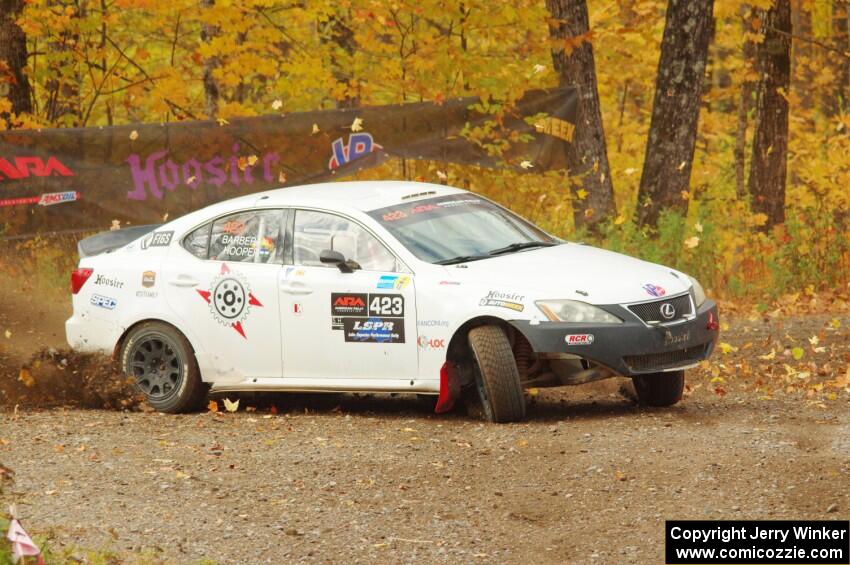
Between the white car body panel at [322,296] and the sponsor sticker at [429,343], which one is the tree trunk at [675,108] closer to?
the white car body panel at [322,296]

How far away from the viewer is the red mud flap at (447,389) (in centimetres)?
871

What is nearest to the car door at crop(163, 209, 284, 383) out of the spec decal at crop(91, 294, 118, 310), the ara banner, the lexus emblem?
the spec decal at crop(91, 294, 118, 310)

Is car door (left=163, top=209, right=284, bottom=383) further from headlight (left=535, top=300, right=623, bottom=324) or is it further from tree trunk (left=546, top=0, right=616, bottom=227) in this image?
tree trunk (left=546, top=0, right=616, bottom=227)

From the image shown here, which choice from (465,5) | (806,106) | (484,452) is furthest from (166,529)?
(806,106)

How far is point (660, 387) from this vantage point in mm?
9227

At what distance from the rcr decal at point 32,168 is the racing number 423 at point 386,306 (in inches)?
262

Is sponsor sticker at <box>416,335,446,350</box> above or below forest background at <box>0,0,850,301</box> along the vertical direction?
below

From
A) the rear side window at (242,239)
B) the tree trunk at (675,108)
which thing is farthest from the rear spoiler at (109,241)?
the tree trunk at (675,108)

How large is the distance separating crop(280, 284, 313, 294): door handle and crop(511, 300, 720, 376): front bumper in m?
1.62

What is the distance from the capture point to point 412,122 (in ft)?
50.4

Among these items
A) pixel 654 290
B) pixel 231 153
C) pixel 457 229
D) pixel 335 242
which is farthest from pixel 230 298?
pixel 231 153

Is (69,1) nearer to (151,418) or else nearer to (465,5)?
(465,5)

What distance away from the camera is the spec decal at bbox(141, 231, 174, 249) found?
1003cm

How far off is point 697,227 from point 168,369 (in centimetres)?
683
